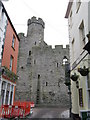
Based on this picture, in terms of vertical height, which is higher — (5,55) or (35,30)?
(35,30)

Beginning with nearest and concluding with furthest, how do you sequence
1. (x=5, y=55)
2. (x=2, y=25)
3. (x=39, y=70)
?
(x=2, y=25), (x=5, y=55), (x=39, y=70)

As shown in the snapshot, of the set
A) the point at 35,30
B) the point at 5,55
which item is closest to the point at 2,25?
the point at 5,55

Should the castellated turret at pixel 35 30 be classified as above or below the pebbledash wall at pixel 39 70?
above

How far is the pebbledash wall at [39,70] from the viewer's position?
990 inches

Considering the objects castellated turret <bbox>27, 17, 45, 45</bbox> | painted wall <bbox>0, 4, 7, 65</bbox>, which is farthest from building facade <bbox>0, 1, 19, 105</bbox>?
castellated turret <bbox>27, 17, 45, 45</bbox>

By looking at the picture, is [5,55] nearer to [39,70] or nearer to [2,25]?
[2,25]

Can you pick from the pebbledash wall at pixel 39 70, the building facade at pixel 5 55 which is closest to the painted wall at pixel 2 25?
the building facade at pixel 5 55

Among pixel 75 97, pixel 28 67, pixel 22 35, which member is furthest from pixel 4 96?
pixel 22 35

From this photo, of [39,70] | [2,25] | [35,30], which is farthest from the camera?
[35,30]

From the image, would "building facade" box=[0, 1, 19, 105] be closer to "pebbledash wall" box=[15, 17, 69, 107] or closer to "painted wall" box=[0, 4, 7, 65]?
"painted wall" box=[0, 4, 7, 65]

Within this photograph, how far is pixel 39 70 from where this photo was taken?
26891mm

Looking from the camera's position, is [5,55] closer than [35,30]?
Yes

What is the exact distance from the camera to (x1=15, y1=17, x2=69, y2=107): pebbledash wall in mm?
25141

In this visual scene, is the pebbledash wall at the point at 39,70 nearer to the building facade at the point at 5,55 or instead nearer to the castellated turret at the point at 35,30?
the castellated turret at the point at 35,30
